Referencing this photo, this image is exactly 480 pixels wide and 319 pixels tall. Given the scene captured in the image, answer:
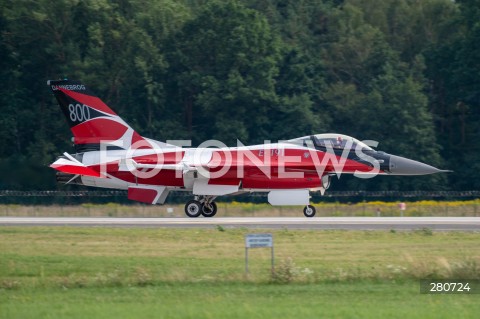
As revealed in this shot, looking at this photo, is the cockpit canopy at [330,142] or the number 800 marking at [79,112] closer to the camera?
the cockpit canopy at [330,142]

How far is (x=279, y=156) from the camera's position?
31391 mm

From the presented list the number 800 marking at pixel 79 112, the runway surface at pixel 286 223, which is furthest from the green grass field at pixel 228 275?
the number 800 marking at pixel 79 112

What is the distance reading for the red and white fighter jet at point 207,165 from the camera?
31328 mm

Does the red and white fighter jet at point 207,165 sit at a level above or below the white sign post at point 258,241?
above

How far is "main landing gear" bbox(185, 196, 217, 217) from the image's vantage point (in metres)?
31.8

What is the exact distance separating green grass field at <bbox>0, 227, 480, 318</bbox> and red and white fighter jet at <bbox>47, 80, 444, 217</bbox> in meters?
6.33

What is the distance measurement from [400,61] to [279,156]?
27.3 m

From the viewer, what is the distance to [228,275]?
17.4 metres

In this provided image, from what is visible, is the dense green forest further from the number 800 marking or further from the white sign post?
the white sign post

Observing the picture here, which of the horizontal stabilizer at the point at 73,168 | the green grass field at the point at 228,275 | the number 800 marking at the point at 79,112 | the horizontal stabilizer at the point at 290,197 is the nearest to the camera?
the green grass field at the point at 228,275

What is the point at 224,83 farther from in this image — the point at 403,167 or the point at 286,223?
the point at 286,223

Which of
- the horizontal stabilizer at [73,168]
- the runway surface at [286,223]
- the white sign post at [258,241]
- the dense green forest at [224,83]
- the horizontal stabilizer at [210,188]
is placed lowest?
the white sign post at [258,241]

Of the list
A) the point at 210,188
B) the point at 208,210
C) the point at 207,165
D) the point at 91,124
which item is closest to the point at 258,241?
the point at 207,165
